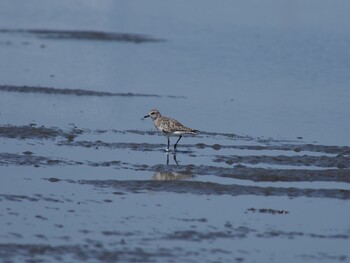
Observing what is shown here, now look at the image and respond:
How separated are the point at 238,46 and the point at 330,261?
109 ft

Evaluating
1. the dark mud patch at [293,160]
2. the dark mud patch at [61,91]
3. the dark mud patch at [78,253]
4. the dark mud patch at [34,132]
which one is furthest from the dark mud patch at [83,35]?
the dark mud patch at [78,253]

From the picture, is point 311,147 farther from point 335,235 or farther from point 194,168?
point 335,235

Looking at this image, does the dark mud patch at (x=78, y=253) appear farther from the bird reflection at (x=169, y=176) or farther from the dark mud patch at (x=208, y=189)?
the bird reflection at (x=169, y=176)

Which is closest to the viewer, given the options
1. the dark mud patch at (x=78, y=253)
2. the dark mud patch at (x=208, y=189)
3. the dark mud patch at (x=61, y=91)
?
the dark mud patch at (x=78, y=253)

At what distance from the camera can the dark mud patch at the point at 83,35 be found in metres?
47.3

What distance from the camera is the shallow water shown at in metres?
14.0

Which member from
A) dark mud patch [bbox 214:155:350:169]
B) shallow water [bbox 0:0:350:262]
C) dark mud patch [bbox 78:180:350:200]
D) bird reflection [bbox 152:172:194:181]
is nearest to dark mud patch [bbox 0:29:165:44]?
shallow water [bbox 0:0:350:262]

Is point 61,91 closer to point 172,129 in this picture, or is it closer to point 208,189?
point 172,129

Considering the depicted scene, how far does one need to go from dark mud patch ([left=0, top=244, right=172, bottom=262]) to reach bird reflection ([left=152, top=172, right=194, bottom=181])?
170 inches

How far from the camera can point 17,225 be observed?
14.3 m

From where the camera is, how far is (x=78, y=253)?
13102mm

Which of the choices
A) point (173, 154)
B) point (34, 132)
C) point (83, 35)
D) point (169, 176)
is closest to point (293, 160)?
point (173, 154)

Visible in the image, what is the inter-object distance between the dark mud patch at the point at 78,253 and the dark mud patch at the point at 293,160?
253 inches

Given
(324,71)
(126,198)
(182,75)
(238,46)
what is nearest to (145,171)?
(126,198)
